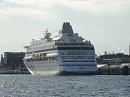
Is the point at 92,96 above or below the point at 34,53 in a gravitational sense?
below

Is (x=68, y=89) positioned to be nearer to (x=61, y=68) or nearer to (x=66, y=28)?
(x=61, y=68)

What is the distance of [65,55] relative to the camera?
431 feet

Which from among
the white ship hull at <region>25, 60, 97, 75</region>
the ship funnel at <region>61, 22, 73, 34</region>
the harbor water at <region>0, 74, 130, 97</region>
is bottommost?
the harbor water at <region>0, 74, 130, 97</region>

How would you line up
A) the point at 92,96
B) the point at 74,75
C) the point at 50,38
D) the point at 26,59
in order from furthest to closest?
1. the point at 26,59
2. the point at 50,38
3. the point at 74,75
4. the point at 92,96

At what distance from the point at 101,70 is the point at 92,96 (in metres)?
114

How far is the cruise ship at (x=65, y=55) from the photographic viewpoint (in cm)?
12825

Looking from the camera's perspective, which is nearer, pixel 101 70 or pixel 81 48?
pixel 81 48

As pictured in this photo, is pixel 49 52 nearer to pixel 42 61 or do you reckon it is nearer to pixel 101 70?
pixel 42 61

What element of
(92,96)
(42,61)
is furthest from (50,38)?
(92,96)

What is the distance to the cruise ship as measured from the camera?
128250 mm

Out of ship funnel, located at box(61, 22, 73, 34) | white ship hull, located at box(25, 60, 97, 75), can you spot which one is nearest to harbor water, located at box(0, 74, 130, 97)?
white ship hull, located at box(25, 60, 97, 75)

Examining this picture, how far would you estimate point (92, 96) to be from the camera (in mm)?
62500

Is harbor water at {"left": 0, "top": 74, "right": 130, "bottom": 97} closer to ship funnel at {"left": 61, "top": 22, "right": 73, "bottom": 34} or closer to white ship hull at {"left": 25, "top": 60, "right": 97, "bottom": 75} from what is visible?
white ship hull at {"left": 25, "top": 60, "right": 97, "bottom": 75}

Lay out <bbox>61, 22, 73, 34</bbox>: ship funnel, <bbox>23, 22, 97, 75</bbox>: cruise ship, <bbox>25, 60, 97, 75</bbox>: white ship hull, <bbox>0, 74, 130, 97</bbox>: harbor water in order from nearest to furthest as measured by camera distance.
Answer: <bbox>0, 74, 130, 97</bbox>: harbor water
<bbox>25, 60, 97, 75</bbox>: white ship hull
<bbox>23, 22, 97, 75</bbox>: cruise ship
<bbox>61, 22, 73, 34</bbox>: ship funnel
